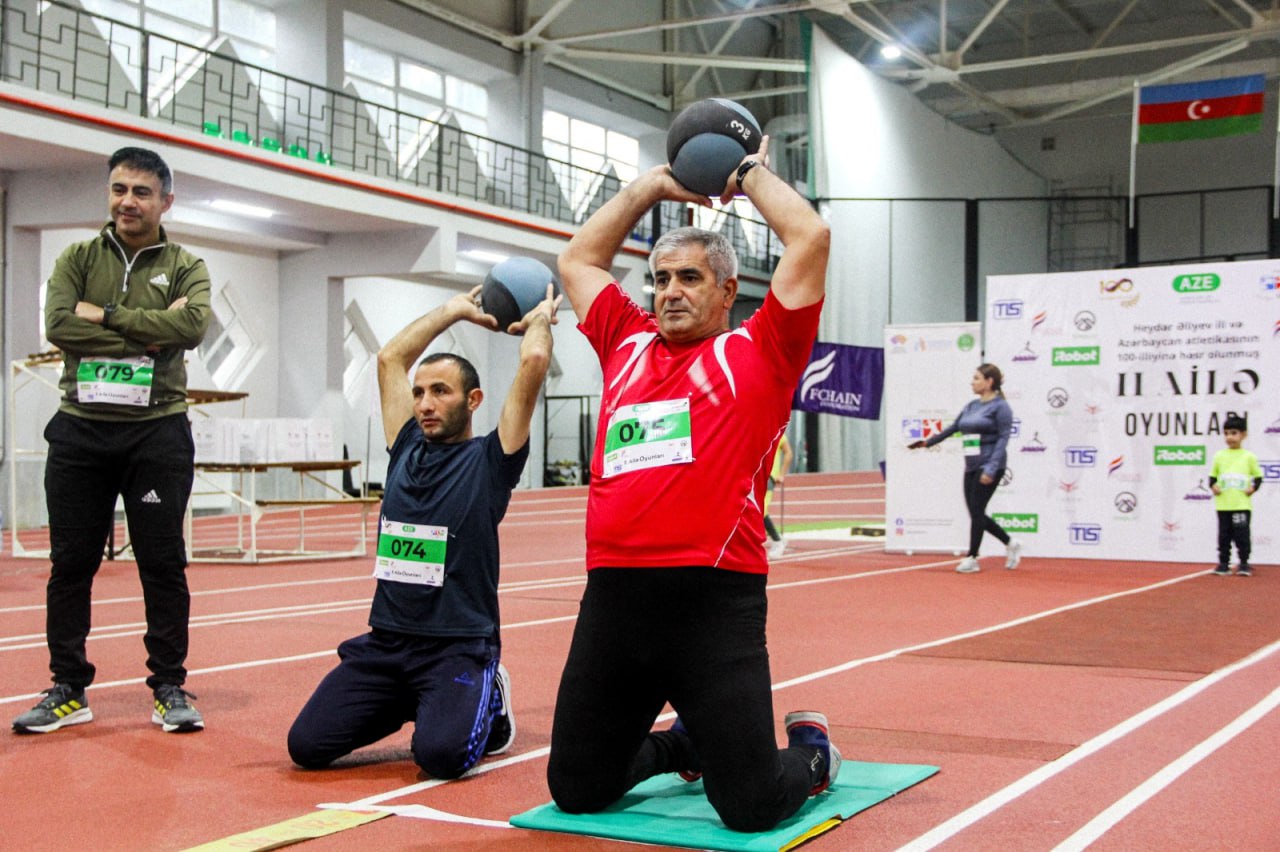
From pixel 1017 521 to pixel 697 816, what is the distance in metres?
9.86

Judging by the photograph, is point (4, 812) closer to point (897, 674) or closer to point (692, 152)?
point (692, 152)

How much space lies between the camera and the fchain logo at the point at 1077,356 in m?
12.4

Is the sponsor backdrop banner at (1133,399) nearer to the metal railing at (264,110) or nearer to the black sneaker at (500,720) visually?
the metal railing at (264,110)

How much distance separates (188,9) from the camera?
786 inches

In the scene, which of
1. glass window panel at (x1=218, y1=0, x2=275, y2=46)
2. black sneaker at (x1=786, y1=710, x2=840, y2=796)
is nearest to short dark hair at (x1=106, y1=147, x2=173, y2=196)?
black sneaker at (x1=786, y1=710, x2=840, y2=796)

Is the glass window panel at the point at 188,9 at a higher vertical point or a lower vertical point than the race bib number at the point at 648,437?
higher

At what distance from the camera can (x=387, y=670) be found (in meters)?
4.10

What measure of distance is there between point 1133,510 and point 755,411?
9.97m

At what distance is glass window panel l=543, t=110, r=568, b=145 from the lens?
26.9 m

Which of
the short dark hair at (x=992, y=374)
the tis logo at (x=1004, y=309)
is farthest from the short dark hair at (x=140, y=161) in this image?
the tis logo at (x=1004, y=309)

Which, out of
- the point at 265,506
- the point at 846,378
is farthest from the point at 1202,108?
the point at 265,506

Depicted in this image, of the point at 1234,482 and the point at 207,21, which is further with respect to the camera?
the point at 207,21

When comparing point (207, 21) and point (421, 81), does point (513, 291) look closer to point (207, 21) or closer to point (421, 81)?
point (207, 21)

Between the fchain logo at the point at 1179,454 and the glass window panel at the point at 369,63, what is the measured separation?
1508cm
